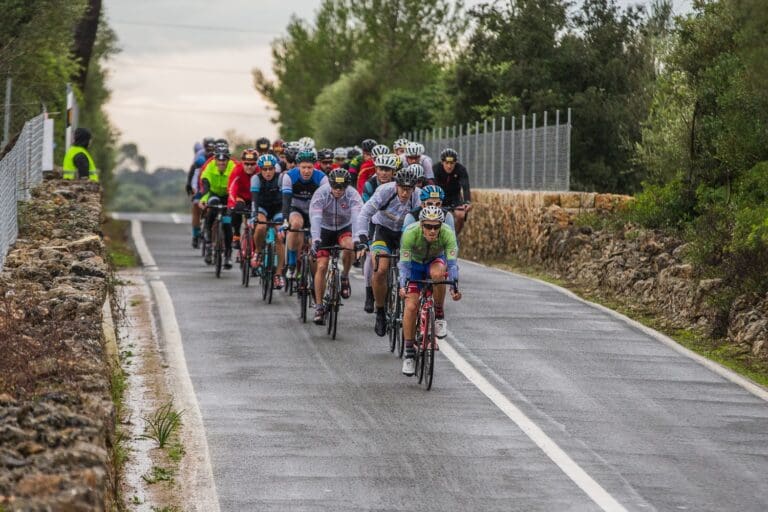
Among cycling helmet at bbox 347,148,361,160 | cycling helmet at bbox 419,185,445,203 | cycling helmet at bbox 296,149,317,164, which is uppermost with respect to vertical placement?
cycling helmet at bbox 347,148,361,160

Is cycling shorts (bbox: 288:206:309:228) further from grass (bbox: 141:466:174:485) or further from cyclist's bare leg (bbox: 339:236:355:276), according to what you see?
grass (bbox: 141:466:174:485)

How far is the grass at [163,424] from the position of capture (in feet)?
40.2

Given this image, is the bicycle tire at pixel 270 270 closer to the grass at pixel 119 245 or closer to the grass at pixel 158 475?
the grass at pixel 119 245

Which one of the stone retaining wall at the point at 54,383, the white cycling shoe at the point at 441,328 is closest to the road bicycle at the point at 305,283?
the stone retaining wall at the point at 54,383

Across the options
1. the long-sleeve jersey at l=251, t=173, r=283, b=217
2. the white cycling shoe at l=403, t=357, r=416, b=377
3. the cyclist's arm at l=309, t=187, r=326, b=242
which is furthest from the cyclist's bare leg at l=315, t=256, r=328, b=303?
the long-sleeve jersey at l=251, t=173, r=283, b=217

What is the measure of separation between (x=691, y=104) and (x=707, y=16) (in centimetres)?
131

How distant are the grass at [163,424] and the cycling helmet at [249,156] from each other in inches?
428

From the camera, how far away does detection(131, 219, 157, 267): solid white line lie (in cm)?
2839

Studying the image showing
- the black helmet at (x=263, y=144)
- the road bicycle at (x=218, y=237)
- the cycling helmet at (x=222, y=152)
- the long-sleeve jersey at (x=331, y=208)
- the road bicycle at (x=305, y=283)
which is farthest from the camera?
the black helmet at (x=263, y=144)

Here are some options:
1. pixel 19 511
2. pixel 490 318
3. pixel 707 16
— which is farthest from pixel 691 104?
pixel 19 511

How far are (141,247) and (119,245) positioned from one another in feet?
2.71

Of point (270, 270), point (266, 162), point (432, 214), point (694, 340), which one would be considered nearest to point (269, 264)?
point (270, 270)

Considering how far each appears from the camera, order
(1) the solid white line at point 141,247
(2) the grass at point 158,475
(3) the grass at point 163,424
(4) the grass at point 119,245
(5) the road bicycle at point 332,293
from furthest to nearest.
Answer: (1) the solid white line at point 141,247
(4) the grass at point 119,245
(5) the road bicycle at point 332,293
(3) the grass at point 163,424
(2) the grass at point 158,475

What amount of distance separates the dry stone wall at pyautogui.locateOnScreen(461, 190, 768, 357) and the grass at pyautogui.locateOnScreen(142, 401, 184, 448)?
714cm
